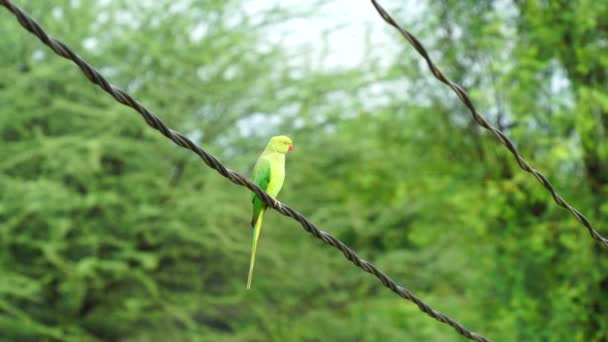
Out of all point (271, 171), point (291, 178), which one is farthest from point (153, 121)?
point (291, 178)

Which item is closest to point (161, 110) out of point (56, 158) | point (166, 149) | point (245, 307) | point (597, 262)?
point (166, 149)

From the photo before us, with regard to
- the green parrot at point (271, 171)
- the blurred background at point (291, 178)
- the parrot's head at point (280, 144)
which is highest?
the blurred background at point (291, 178)

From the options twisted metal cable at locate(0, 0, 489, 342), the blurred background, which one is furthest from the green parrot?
the blurred background

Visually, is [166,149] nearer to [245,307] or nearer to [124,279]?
[124,279]

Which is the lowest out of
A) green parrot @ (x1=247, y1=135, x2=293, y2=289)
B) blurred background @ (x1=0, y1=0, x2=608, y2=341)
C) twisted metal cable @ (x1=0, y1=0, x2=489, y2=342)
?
twisted metal cable @ (x1=0, y1=0, x2=489, y2=342)

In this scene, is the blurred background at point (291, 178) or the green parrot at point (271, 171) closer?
the green parrot at point (271, 171)

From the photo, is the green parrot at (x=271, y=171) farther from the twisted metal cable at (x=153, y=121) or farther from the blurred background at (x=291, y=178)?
the blurred background at (x=291, y=178)

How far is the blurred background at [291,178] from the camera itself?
20.2ft

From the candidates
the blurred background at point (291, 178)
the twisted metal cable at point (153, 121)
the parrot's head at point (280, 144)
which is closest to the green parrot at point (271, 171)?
the parrot's head at point (280, 144)

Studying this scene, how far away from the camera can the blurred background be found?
20.2 ft

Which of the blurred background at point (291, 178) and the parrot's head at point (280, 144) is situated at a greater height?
the blurred background at point (291, 178)

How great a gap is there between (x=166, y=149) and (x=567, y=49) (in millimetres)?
4748

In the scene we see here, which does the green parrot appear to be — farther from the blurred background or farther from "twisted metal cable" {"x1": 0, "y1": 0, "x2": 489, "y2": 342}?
the blurred background

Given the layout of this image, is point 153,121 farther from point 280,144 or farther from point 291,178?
point 291,178
